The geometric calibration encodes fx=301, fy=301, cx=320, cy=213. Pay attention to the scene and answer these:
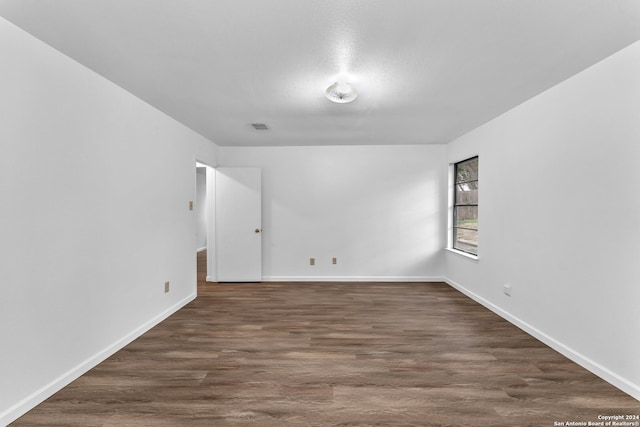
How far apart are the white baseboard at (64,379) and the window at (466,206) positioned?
444 cm

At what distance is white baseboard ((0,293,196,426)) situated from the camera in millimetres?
1811

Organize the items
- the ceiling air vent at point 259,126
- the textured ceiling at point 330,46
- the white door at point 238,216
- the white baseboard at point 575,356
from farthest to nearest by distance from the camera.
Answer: the white door at point 238,216, the ceiling air vent at point 259,126, the white baseboard at point 575,356, the textured ceiling at point 330,46

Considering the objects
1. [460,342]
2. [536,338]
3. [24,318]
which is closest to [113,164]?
[24,318]

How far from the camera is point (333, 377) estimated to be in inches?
90.3

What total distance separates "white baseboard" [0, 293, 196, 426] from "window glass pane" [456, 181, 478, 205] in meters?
4.57

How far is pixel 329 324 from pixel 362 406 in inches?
56.1

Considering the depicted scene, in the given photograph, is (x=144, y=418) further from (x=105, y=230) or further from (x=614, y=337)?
(x=614, y=337)

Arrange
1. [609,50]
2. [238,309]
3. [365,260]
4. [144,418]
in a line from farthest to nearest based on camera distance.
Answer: [365,260] → [238,309] → [609,50] → [144,418]

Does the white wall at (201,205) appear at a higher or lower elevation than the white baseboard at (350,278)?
higher

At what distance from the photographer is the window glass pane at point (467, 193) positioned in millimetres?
4555

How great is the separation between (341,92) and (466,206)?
322 cm

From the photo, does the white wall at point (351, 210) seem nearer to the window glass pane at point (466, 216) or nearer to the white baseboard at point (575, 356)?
the window glass pane at point (466, 216)

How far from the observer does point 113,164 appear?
2691 millimetres

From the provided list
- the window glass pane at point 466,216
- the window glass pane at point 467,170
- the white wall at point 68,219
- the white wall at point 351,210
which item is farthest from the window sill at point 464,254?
the white wall at point 68,219
